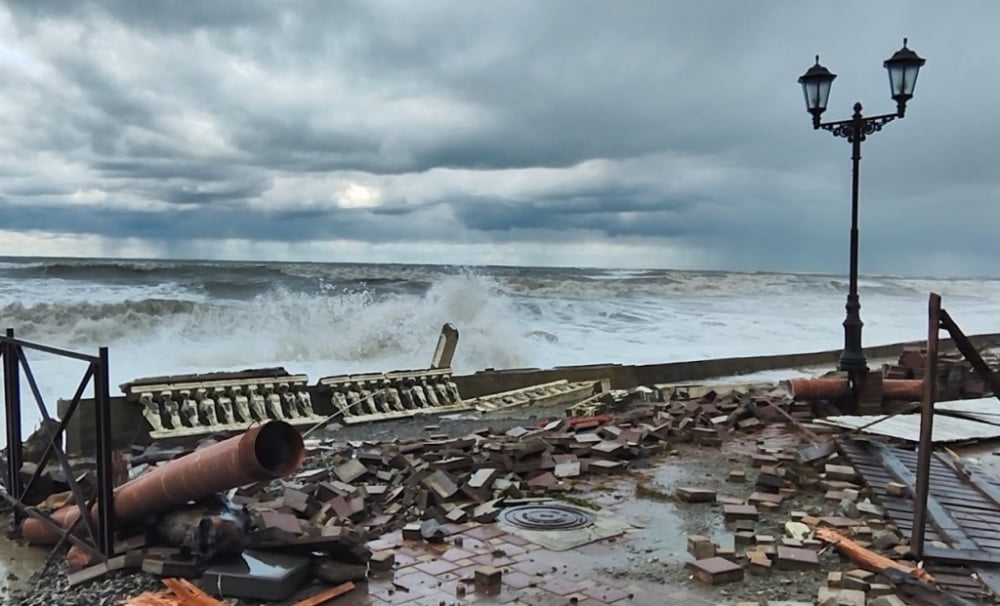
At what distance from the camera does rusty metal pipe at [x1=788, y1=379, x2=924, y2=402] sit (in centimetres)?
749

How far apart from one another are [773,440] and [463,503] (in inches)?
173

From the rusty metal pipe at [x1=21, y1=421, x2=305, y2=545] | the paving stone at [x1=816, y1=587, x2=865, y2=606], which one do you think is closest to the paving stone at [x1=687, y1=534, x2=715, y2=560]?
the paving stone at [x1=816, y1=587, x2=865, y2=606]

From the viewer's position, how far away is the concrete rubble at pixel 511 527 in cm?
480

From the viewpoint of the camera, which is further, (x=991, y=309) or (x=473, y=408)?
(x=991, y=309)

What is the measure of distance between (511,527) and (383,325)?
669 inches

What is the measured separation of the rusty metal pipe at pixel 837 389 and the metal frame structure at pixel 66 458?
21.9 feet

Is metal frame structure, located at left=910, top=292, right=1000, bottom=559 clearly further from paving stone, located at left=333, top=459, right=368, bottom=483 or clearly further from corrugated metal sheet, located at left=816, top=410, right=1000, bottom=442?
paving stone, located at left=333, top=459, right=368, bottom=483

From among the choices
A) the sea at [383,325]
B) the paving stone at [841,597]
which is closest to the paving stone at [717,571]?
the paving stone at [841,597]

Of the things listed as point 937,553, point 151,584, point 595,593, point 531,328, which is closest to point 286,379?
point 151,584

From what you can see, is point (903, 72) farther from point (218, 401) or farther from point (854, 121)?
point (218, 401)

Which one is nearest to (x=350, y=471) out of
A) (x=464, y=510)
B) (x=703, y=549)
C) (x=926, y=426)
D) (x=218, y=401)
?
(x=464, y=510)

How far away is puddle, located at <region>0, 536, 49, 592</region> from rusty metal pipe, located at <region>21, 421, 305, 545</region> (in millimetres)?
714

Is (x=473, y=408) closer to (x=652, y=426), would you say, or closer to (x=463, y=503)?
(x=652, y=426)

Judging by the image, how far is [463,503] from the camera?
6.61 meters
